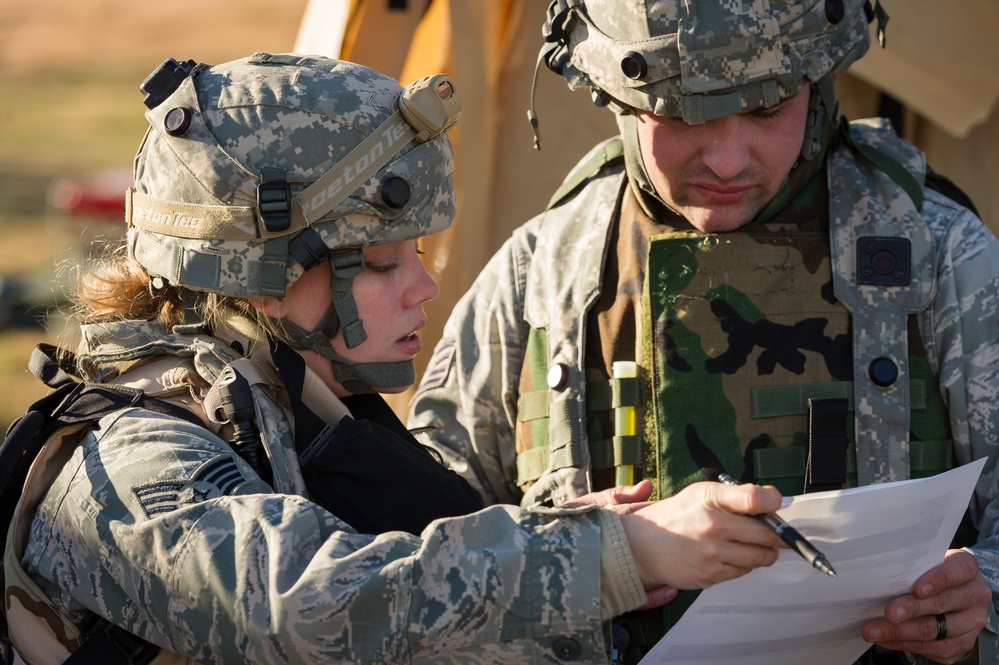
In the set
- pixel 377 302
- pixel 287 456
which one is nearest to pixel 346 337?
pixel 377 302

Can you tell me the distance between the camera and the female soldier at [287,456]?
2.11 metres

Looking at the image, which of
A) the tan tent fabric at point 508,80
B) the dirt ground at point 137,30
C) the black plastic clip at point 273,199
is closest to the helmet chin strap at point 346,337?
the black plastic clip at point 273,199

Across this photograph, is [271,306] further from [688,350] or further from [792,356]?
[792,356]

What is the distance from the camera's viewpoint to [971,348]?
2.91 m

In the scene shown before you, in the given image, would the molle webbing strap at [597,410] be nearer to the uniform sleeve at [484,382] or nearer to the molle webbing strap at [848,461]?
the uniform sleeve at [484,382]

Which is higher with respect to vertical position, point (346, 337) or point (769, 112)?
point (769, 112)

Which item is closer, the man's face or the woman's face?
the woman's face

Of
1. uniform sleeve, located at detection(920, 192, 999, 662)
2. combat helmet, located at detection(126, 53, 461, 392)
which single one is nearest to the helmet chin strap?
combat helmet, located at detection(126, 53, 461, 392)

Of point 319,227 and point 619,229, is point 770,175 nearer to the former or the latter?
point 619,229

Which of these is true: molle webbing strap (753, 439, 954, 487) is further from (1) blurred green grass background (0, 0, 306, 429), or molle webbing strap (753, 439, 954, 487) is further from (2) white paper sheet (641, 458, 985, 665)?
(1) blurred green grass background (0, 0, 306, 429)

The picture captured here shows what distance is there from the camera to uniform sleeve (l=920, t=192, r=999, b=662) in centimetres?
288

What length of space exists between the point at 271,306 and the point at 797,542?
121 centimetres

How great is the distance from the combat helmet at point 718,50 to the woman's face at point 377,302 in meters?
0.71

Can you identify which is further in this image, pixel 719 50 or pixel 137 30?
pixel 137 30
